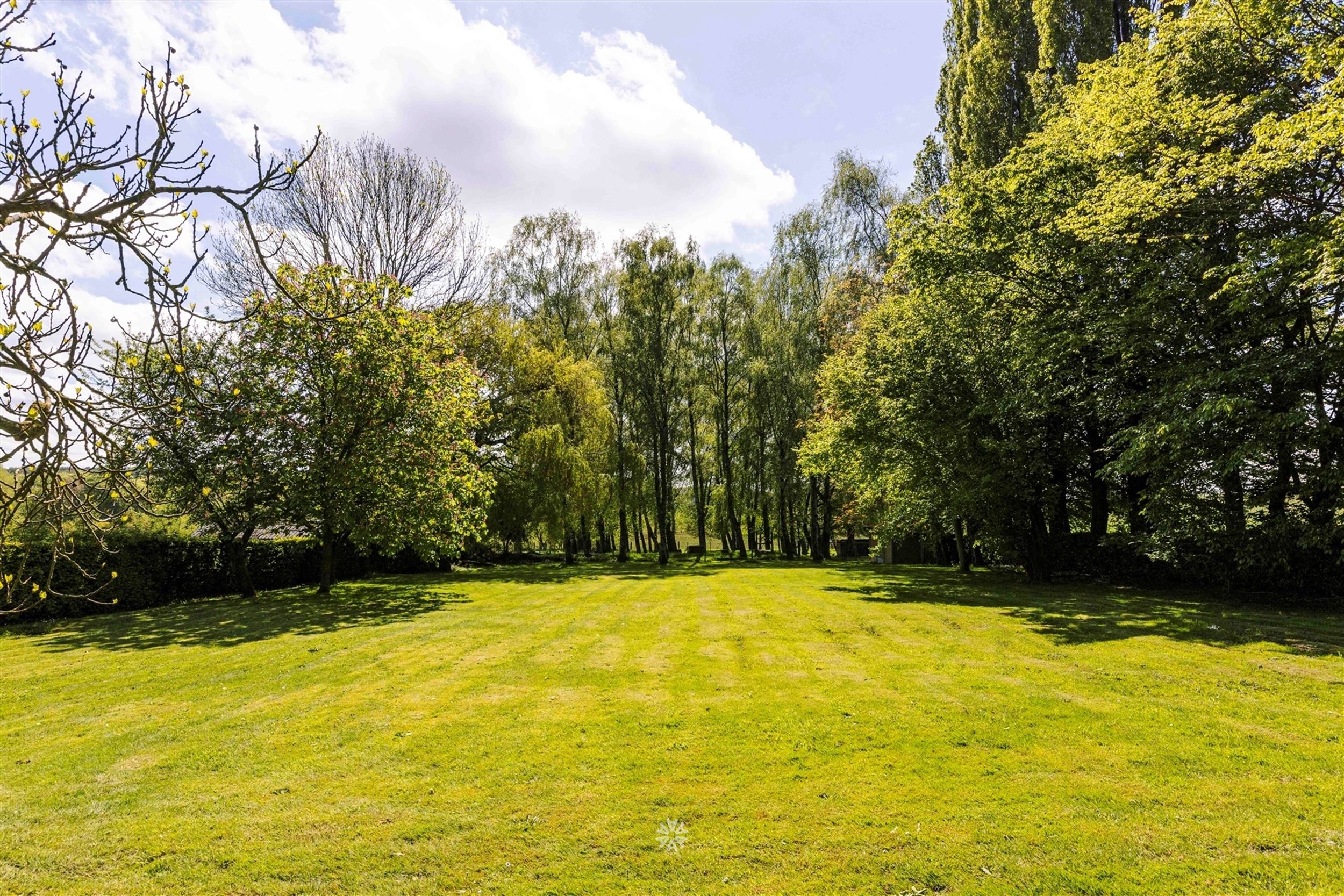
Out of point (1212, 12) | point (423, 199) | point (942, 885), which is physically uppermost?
point (423, 199)

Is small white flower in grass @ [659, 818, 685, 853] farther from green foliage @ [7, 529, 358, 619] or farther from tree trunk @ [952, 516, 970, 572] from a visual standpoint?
tree trunk @ [952, 516, 970, 572]

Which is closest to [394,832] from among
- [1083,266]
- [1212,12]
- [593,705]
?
[593,705]

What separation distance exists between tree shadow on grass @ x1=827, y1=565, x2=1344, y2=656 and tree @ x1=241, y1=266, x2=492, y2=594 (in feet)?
38.5

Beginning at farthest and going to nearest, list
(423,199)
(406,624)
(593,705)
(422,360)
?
(423,199) → (422,360) → (406,624) → (593,705)

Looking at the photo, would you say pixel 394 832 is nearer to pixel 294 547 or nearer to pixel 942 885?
pixel 942 885

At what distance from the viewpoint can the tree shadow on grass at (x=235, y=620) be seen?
434 inches

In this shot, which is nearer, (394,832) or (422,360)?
(394,832)

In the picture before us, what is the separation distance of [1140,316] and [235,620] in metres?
20.5

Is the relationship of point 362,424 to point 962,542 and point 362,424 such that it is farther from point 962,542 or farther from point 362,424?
point 962,542

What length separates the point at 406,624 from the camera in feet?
40.4

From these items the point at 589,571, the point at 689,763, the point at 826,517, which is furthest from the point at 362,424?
the point at 826,517

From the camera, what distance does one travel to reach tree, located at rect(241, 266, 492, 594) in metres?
15.3

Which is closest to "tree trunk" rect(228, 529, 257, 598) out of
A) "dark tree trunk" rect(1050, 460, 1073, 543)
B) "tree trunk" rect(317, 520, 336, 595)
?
"tree trunk" rect(317, 520, 336, 595)

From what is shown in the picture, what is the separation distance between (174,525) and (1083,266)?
24246mm
